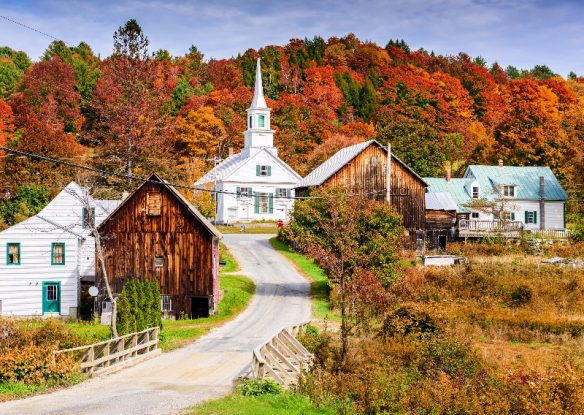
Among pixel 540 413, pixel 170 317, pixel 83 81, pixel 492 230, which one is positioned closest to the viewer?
pixel 540 413

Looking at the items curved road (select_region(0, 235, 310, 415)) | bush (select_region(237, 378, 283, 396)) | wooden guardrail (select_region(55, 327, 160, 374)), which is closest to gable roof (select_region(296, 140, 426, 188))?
curved road (select_region(0, 235, 310, 415))

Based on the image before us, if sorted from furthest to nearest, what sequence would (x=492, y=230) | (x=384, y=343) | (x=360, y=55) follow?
(x=360, y=55)
(x=492, y=230)
(x=384, y=343)

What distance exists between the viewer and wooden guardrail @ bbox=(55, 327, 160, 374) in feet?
72.7

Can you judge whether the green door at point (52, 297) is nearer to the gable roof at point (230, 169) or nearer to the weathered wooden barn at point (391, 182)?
the weathered wooden barn at point (391, 182)

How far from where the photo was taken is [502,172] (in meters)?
67.7

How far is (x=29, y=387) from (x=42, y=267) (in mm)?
22615

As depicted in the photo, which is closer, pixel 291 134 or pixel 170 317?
pixel 170 317

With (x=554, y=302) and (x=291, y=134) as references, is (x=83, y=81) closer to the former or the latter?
(x=291, y=134)

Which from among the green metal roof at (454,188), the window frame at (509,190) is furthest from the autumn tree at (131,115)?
the window frame at (509,190)

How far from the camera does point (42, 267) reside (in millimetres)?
41594

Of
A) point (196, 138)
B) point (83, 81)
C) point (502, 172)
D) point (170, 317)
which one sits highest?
point (83, 81)

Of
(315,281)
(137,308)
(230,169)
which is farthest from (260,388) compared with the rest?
(230,169)

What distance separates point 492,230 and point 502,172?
1400cm

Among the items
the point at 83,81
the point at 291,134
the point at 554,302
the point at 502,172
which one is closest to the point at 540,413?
the point at 554,302
